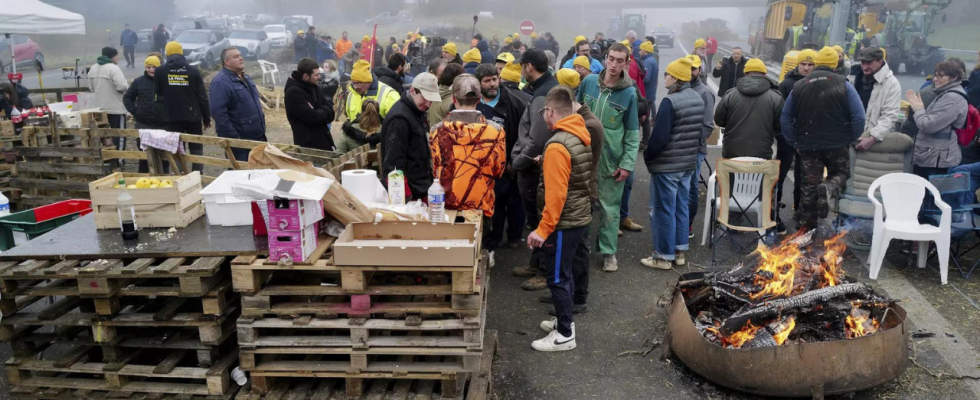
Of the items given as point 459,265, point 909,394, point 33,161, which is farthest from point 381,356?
point 33,161

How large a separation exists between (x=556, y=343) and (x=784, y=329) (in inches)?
64.4

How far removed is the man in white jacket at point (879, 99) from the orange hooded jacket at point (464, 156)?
4833 millimetres

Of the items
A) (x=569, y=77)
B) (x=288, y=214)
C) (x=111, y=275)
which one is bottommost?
(x=111, y=275)

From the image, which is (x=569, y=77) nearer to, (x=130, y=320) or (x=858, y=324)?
(x=858, y=324)

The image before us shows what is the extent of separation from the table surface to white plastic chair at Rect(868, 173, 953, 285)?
5.73 meters

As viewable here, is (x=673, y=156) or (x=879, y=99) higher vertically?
(x=879, y=99)

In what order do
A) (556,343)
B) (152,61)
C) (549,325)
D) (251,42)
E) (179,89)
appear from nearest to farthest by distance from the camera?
(556,343) < (549,325) < (179,89) < (152,61) < (251,42)

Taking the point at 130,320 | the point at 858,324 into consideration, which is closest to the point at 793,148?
the point at 858,324

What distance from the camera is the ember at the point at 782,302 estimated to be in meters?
4.40

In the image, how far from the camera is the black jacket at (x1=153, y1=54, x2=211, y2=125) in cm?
932

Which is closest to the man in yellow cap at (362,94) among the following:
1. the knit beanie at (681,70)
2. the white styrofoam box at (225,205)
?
the knit beanie at (681,70)

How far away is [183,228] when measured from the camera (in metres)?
4.45

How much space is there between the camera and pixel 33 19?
1542cm

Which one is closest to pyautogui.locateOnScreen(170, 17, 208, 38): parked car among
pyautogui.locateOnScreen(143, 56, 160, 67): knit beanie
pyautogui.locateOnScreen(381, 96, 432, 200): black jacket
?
pyautogui.locateOnScreen(143, 56, 160, 67): knit beanie
